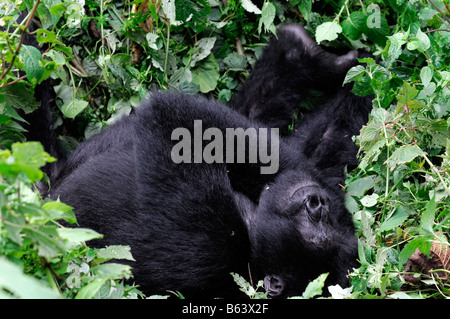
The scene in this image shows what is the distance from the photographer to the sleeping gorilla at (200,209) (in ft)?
9.38

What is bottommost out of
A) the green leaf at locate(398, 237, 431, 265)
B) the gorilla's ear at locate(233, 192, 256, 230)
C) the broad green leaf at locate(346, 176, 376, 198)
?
the broad green leaf at locate(346, 176, 376, 198)

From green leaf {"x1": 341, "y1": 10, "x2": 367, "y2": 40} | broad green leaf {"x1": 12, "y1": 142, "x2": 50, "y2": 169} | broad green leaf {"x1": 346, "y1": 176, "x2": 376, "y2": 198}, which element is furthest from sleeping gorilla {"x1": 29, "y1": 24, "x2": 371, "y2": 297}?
broad green leaf {"x1": 12, "y1": 142, "x2": 50, "y2": 169}

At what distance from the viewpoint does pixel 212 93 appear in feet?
14.6

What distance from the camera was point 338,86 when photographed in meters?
4.05

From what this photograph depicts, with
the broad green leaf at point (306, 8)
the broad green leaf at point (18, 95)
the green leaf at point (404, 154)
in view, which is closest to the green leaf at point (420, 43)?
the green leaf at point (404, 154)

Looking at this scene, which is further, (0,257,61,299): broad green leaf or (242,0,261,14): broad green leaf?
(242,0,261,14): broad green leaf

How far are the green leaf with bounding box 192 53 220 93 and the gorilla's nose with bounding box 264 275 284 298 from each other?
1856mm

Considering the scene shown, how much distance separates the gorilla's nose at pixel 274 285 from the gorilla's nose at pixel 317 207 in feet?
1.18

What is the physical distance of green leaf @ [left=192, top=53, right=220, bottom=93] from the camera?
4344 mm

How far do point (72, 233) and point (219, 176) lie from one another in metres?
1.27

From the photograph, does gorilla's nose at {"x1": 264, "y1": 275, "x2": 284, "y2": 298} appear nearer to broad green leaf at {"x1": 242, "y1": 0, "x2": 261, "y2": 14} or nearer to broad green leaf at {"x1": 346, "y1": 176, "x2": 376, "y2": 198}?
broad green leaf at {"x1": 346, "y1": 176, "x2": 376, "y2": 198}

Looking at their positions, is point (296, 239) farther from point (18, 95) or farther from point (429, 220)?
point (18, 95)

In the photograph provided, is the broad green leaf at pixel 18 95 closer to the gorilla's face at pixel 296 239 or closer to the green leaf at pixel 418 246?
the gorilla's face at pixel 296 239

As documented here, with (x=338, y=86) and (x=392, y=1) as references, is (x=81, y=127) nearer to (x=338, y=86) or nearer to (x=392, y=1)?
(x=338, y=86)
